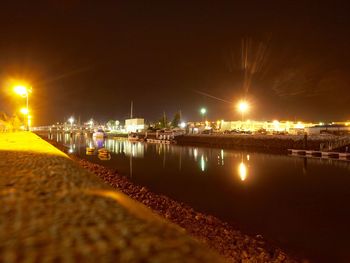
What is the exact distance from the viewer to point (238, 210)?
14.2 metres

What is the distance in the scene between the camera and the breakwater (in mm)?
42656

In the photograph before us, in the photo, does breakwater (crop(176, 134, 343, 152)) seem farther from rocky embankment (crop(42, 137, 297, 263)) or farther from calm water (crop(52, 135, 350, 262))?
rocky embankment (crop(42, 137, 297, 263))

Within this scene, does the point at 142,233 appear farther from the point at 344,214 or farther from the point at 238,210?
the point at 344,214

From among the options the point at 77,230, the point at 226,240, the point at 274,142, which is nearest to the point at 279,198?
the point at 226,240

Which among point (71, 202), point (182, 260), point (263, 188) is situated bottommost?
point (263, 188)

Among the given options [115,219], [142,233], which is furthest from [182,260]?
[115,219]

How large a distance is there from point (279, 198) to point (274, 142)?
34963 millimetres

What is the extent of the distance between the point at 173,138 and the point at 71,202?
2852 inches

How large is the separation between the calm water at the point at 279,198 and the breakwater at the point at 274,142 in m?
11.8

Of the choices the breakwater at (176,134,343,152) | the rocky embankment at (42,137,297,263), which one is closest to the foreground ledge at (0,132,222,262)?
the rocky embankment at (42,137,297,263)

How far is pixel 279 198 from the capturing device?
17.3 metres

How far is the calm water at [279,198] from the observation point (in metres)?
10.5

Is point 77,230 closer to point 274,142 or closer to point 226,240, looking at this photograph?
point 226,240

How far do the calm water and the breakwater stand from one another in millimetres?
11759
